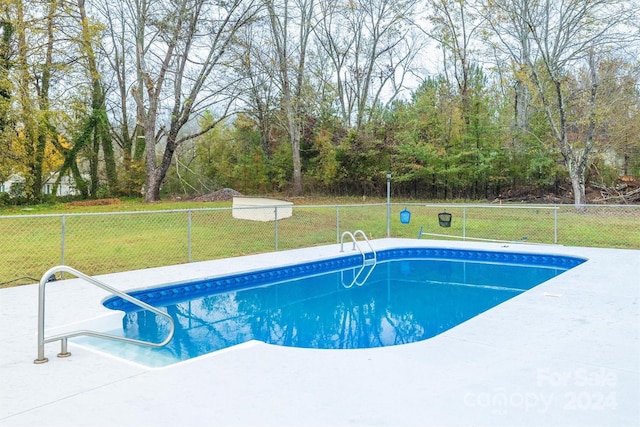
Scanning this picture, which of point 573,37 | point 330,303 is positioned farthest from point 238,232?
point 573,37

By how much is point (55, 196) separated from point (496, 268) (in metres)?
17.0

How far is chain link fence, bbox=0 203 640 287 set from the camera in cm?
784

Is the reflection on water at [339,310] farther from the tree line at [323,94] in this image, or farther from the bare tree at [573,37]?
the tree line at [323,94]

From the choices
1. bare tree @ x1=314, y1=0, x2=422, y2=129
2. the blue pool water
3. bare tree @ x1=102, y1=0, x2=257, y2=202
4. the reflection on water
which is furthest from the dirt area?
bare tree @ x1=102, y1=0, x2=257, y2=202

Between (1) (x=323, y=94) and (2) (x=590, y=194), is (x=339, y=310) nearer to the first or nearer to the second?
(2) (x=590, y=194)

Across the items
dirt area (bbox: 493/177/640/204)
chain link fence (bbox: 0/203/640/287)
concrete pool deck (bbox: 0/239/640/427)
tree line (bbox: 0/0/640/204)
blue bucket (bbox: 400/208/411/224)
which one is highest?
tree line (bbox: 0/0/640/204)

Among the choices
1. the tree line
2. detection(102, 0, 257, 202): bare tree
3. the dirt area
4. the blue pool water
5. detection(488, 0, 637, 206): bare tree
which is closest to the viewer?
the blue pool water

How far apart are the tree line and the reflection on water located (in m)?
10.5

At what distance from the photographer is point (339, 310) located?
5691 mm

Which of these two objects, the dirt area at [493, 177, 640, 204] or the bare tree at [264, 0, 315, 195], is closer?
the dirt area at [493, 177, 640, 204]

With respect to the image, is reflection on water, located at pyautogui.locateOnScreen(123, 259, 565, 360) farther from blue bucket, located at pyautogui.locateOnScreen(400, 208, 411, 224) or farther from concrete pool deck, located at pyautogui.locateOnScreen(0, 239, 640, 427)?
blue bucket, located at pyautogui.locateOnScreen(400, 208, 411, 224)

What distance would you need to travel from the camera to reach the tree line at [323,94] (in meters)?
15.1

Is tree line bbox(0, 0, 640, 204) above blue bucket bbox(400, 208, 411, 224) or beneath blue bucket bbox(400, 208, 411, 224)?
above

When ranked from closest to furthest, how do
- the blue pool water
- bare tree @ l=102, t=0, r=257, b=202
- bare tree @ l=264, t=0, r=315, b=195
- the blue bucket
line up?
the blue pool water, the blue bucket, bare tree @ l=102, t=0, r=257, b=202, bare tree @ l=264, t=0, r=315, b=195
